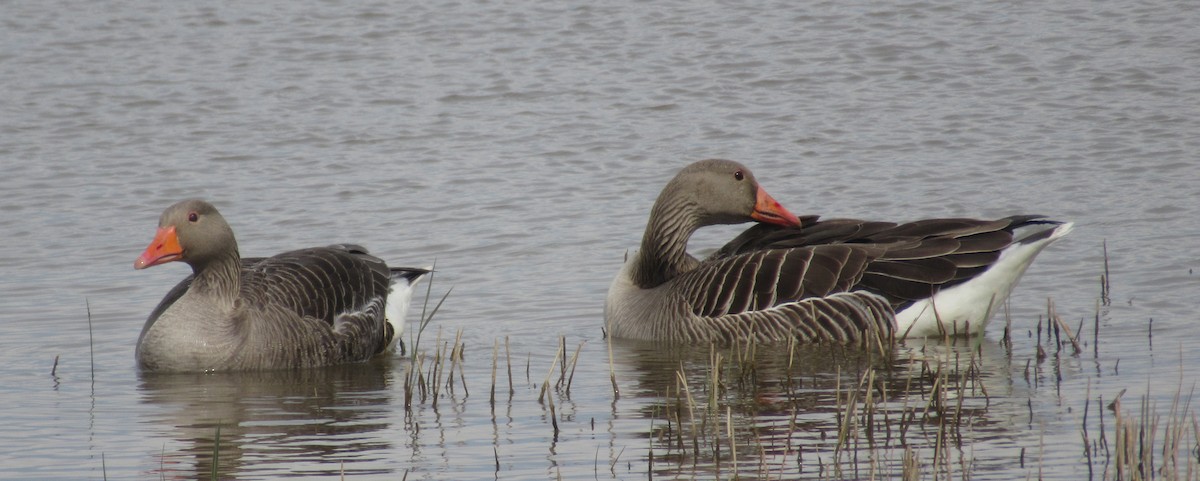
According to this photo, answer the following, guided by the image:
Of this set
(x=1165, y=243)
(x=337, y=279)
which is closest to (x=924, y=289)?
(x=1165, y=243)

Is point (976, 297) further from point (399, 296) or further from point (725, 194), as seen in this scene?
point (399, 296)

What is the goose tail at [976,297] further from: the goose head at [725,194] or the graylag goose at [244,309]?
the graylag goose at [244,309]

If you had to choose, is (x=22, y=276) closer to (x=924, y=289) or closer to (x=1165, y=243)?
(x=924, y=289)

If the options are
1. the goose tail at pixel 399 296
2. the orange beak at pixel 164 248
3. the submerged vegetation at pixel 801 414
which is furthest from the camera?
the goose tail at pixel 399 296

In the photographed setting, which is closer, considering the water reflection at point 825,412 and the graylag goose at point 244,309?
the water reflection at point 825,412

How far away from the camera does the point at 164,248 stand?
9344mm

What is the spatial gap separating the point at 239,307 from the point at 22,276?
10.8ft

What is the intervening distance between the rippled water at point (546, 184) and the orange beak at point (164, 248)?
728 millimetres

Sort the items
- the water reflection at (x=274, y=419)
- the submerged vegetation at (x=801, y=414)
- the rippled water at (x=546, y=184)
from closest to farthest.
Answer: the submerged vegetation at (x=801, y=414), the water reflection at (x=274, y=419), the rippled water at (x=546, y=184)

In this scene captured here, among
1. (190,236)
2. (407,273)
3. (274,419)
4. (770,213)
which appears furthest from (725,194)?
(274,419)

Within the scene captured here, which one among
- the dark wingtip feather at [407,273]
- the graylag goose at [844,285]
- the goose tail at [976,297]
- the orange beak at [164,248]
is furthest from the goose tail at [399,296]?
the goose tail at [976,297]

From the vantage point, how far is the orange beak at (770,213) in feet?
35.4

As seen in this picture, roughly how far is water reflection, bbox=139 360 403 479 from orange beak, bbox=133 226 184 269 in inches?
28.1

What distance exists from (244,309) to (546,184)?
17.9 ft
